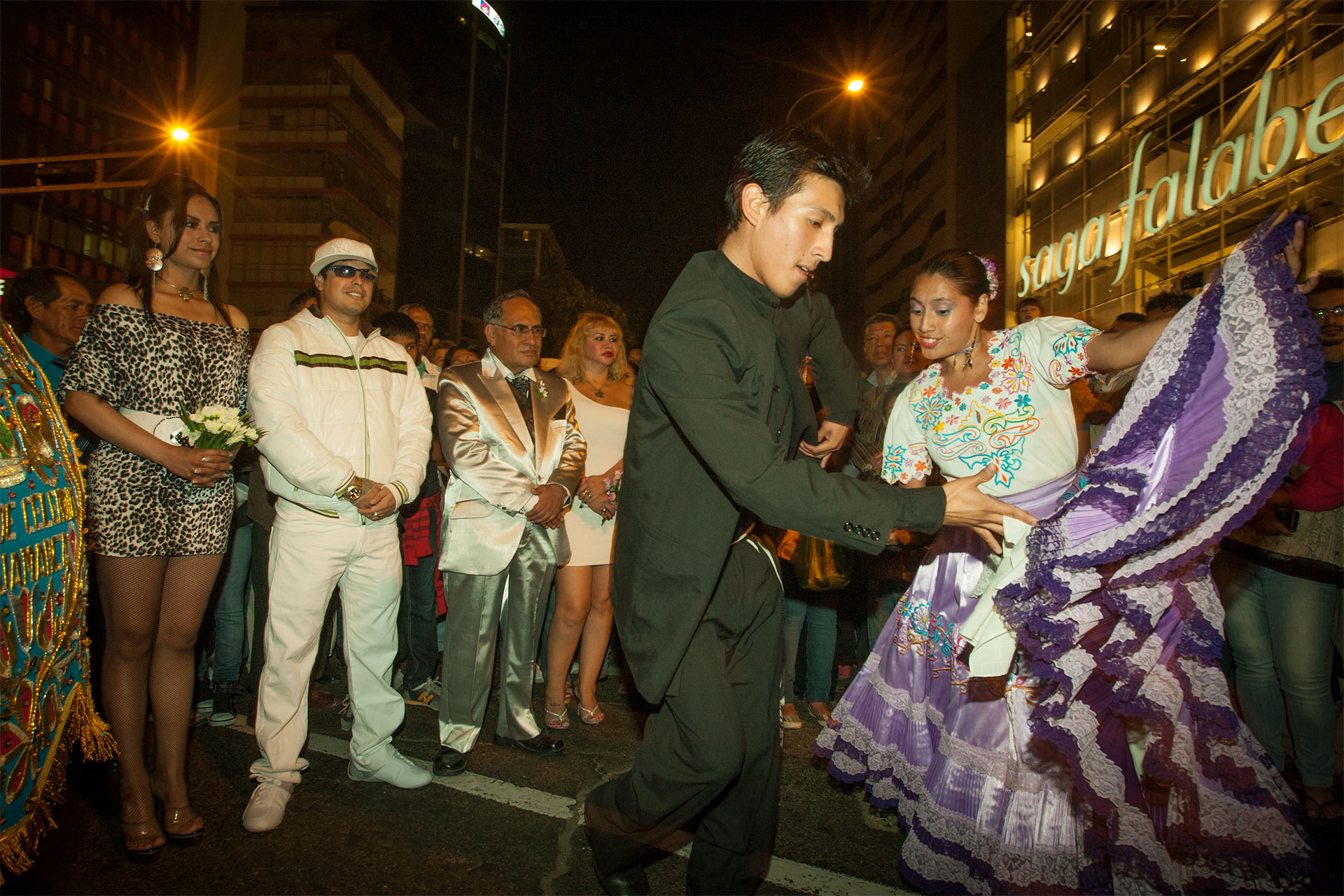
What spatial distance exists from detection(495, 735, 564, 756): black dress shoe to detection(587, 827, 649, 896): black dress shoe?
1.47 meters

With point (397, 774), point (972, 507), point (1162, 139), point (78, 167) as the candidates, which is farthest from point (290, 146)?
point (972, 507)

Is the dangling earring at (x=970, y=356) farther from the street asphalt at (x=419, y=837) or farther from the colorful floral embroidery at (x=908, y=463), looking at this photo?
the street asphalt at (x=419, y=837)

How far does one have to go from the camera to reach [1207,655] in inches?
94.8

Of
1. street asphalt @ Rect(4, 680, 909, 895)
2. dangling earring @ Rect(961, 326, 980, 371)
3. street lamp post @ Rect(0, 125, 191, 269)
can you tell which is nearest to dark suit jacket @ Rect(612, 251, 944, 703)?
dangling earring @ Rect(961, 326, 980, 371)

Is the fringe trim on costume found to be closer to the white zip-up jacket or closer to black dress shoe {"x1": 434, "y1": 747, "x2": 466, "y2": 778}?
the white zip-up jacket

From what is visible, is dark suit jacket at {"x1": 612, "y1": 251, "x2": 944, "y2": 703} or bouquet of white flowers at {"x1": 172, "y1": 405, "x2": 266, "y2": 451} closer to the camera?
dark suit jacket at {"x1": 612, "y1": 251, "x2": 944, "y2": 703}

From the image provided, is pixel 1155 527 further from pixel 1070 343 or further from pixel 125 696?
pixel 125 696

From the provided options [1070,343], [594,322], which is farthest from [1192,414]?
[594,322]

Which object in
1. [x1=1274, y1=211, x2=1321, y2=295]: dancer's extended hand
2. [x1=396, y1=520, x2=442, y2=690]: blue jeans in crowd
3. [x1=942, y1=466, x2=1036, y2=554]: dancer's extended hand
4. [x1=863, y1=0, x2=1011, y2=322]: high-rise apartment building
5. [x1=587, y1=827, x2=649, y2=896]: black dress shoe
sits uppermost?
[x1=863, y1=0, x2=1011, y2=322]: high-rise apartment building

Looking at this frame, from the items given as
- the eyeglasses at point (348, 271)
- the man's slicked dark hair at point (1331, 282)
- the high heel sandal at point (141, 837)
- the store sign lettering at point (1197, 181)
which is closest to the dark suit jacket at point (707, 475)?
the eyeglasses at point (348, 271)

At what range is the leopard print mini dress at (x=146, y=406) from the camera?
112 inches

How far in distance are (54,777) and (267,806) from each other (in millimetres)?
1343

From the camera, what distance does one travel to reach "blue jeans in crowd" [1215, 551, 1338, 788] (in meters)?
3.46

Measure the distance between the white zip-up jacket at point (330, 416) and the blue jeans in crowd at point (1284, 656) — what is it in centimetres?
417
